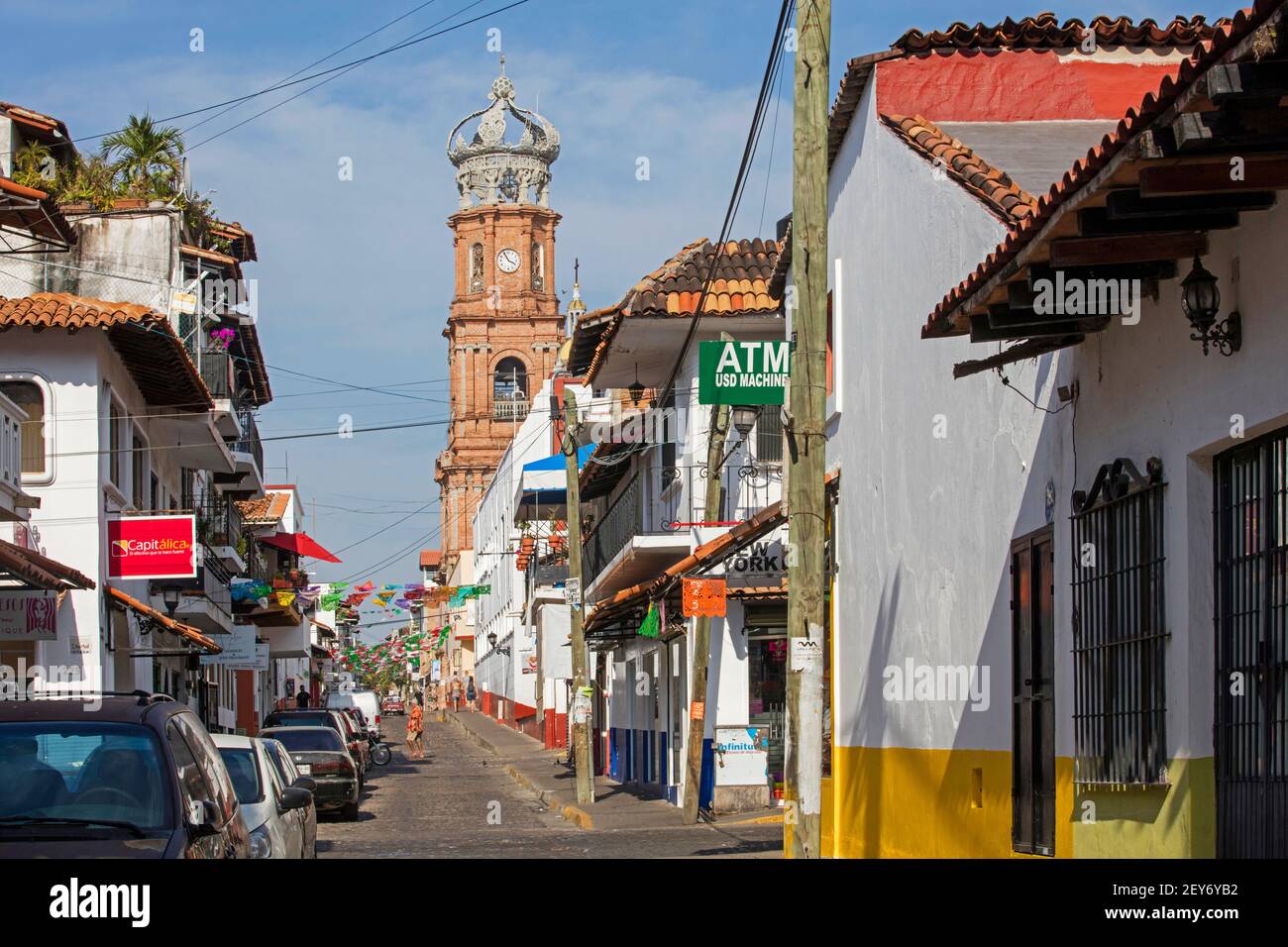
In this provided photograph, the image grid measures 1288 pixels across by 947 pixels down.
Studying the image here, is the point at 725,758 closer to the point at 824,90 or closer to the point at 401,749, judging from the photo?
the point at 824,90

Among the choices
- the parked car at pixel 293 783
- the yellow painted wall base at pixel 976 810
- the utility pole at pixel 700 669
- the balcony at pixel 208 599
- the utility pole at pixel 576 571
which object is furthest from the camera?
the balcony at pixel 208 599

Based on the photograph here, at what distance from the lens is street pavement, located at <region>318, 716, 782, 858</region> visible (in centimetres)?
2048

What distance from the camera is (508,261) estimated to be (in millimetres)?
98125

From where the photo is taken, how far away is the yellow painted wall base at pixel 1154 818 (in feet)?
Result: 29.9

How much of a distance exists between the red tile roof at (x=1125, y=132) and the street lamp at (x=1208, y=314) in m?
0.73

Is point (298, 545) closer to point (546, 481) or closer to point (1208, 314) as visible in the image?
point (546, 481)

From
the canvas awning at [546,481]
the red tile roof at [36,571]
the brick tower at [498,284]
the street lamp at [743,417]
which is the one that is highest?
the brick tower at [498,284]

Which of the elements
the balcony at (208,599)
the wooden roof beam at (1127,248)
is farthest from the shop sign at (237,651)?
the wooden roof beam at (1127,248)

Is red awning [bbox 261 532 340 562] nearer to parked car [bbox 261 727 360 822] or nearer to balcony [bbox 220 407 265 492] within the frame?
balcony [bbox 220 407 265 492]

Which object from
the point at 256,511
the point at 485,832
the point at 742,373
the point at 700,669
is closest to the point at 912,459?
the point at 742,373

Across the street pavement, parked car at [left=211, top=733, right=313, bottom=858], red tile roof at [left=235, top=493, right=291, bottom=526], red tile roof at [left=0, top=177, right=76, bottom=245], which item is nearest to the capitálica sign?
red tile roof at [left=0, top=177, right=76, bottom=245]

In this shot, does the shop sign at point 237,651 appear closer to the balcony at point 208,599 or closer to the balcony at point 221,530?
the balcony at point 208,599
